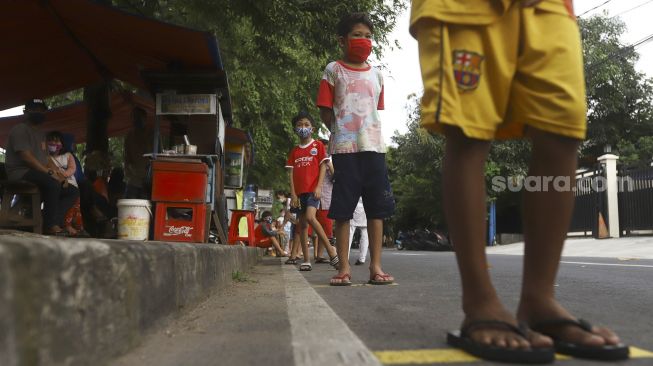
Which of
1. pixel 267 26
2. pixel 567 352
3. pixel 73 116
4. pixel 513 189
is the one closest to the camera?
pixel 567 352

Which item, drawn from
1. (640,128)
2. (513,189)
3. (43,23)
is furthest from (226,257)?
(640,128)

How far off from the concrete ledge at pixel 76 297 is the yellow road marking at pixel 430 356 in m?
0.83

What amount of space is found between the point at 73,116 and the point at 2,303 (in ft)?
30.0

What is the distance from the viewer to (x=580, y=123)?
1895 mm

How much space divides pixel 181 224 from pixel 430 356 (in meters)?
4.15

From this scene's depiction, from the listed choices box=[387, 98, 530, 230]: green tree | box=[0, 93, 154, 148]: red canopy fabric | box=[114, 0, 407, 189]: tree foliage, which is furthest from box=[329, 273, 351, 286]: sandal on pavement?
box=[387, 98, 530, 230]: green tree

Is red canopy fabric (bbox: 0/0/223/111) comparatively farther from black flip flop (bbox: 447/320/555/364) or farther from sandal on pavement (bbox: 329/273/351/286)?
black flip flop (bbox: 447/320/555/364)

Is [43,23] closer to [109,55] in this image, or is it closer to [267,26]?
[109,55]

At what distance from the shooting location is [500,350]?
67.0 inches

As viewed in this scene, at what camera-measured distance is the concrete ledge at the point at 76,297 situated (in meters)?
1.22

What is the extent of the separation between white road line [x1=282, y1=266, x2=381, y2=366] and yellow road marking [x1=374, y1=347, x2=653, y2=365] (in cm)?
5

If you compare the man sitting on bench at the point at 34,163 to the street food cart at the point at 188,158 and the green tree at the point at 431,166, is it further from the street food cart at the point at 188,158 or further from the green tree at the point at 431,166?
the green tree at the point at 431,166

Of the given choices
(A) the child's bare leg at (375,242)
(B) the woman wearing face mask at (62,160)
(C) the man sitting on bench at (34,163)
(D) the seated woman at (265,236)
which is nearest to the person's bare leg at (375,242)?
(A) the child's bare leg at (375,242)

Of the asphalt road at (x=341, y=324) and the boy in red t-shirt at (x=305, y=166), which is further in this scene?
the boy in red t-shirt at (x=305, y=166)
